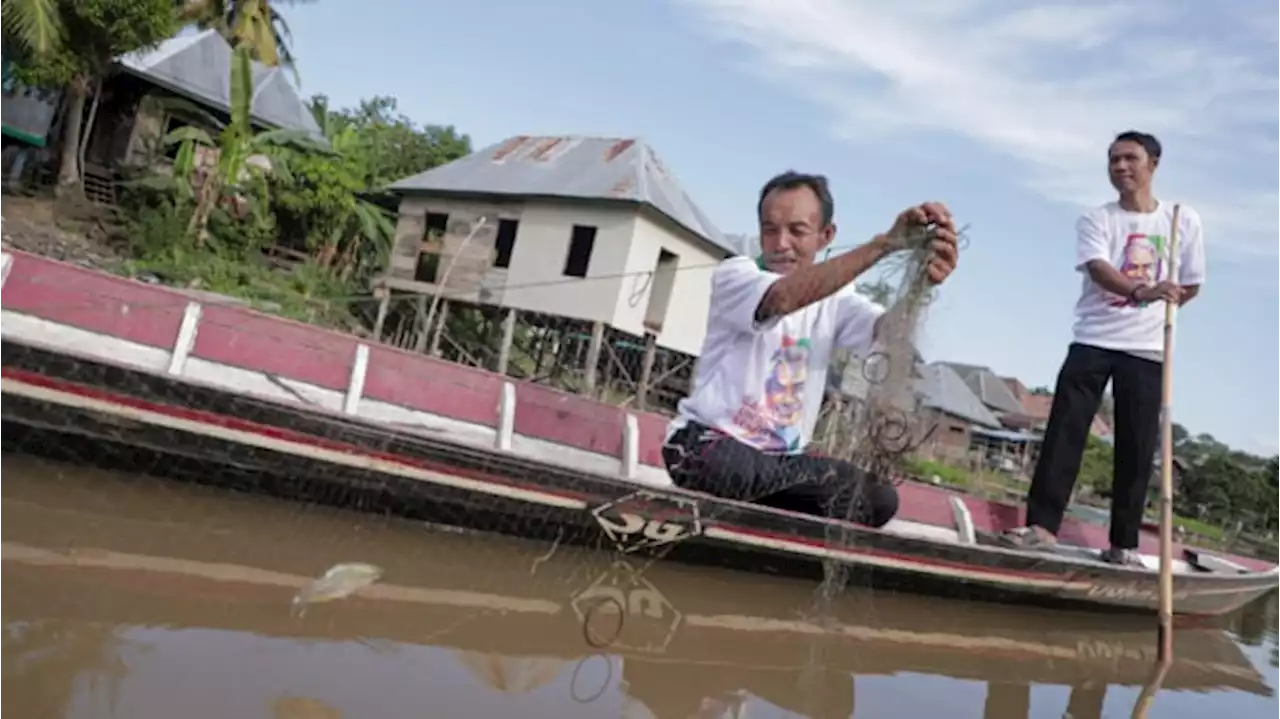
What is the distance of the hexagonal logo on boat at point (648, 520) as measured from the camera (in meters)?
3.21

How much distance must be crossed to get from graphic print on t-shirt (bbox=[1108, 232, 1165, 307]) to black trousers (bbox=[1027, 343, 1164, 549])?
11.0 inches

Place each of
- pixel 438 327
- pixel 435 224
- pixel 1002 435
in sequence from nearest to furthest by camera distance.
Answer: pixel 438 327, pixel 435 224, pixel 1002 435

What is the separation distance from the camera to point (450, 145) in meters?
26.7

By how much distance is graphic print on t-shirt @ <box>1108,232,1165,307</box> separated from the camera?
12.9 feet

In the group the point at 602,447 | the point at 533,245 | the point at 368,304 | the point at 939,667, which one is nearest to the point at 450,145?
the point at 368,304

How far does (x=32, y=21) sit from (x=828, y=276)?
41.3ft

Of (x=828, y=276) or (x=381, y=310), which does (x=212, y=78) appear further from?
(x=828, y=276)

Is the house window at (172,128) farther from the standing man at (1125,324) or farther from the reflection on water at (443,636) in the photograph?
the standing man at (1125,324)

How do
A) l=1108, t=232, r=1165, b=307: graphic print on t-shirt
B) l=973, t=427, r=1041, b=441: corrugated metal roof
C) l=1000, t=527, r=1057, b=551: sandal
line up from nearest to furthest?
l=1108, t=232, r=1165, b=307: graphic print on t-shirt, l=1000, t=527, r=1057, b=551: sandal, l=973, t=427, r=1041, b=441: corrugated metal roof

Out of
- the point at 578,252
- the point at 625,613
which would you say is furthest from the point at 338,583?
the point at 578,252

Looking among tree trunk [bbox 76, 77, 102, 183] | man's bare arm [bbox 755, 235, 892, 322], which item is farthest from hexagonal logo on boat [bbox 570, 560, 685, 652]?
tree trunk [bbox 76, 77, 102, 183]

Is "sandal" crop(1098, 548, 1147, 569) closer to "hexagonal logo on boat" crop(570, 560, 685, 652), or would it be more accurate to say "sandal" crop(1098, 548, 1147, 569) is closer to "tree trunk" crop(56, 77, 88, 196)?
"hexagonal logo on boat" crop(570, 560, 685, 652)

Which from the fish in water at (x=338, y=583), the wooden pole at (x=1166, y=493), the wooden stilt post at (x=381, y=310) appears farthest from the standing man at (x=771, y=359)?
the wooden stilt post at (x=381, y=310)

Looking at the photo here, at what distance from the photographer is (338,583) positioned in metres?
2.36
